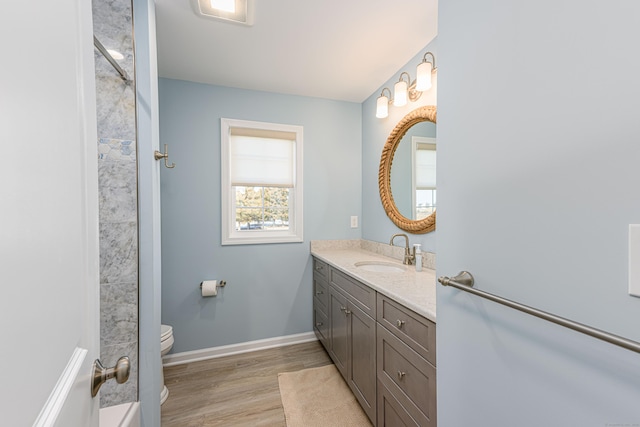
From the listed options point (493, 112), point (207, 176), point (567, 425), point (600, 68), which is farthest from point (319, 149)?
point (567, 425)

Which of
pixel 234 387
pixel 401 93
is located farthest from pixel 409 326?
pixel 401 93

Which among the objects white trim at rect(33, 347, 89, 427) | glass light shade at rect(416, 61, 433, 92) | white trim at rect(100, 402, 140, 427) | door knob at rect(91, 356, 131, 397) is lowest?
white trim at rect(100, 402, 140, 427)

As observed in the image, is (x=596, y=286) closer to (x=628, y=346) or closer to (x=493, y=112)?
(x=628, y=346)

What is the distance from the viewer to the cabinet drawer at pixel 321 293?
7.41ft

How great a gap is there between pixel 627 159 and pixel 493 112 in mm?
304

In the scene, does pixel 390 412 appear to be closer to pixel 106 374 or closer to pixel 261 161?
pixel 106 374

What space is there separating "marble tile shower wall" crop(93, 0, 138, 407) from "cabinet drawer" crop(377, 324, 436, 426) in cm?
131

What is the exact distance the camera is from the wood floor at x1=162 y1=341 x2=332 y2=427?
5.41 feet

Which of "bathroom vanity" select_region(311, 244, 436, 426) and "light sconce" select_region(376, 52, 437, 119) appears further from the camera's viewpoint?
"light sconce" select_region(376, 52, 437, 119)

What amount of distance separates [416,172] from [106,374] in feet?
6.65

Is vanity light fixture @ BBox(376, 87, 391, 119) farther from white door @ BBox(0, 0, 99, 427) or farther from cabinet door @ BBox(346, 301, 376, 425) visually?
white door @ BBox(0, 0, 99, 427)

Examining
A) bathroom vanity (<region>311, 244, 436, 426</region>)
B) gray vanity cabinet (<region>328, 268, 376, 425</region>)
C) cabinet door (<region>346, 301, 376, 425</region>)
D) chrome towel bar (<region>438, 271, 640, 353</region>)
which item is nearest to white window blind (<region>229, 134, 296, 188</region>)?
bathroom vanity (<region>311, 244, 436, 426</region>)

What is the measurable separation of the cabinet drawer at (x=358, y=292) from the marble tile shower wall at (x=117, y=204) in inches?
49.3

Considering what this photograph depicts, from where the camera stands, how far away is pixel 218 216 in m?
2.41
